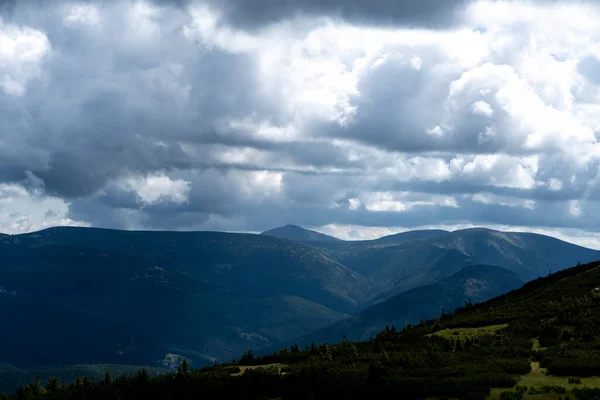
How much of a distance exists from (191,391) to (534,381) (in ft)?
163

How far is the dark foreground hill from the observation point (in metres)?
94.2

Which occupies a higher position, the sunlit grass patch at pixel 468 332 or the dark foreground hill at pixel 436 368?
the sunlit grass patch at pixel 468 332

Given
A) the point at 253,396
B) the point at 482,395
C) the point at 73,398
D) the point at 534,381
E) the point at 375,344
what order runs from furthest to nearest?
the point at 375,344 < the point at 73,398 < the point at 253,396 < the point at 534,381 < the point at 482,395

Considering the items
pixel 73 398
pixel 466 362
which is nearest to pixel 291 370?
pixel 466 362

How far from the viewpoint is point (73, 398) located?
132 m

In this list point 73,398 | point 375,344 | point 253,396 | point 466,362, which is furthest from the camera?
point 375,344

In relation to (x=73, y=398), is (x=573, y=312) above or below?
above

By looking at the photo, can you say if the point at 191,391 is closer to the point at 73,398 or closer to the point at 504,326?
the point at 73,398

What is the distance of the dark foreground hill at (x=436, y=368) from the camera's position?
9425cm

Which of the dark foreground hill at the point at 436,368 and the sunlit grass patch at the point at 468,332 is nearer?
the dark foreground hill at the point at 436,368

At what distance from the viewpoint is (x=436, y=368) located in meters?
111

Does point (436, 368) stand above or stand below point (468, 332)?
below

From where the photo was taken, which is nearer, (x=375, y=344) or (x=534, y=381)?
(x=534, y=381)

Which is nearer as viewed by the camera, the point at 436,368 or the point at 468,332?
the point at 436,368
